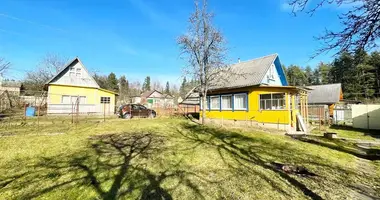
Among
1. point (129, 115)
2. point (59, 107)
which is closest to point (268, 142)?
point (129, 115)

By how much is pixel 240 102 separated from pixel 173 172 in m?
11.6

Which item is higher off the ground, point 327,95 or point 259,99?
point 327,95

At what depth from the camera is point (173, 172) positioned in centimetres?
477

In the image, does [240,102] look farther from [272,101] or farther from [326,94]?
[326,94]

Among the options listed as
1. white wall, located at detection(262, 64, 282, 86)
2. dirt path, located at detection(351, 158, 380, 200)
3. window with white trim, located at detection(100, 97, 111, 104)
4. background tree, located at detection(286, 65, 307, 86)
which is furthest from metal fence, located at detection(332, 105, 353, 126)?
background tree, located at detection(286, 65, 307, 86)

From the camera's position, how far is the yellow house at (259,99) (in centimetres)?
1296

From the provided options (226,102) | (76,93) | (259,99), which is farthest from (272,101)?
(76,93)

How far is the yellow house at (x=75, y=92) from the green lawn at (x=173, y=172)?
13.8 metres

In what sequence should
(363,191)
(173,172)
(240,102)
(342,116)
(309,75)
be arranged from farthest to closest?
(309,75), (342,116), (240,102), (173,172), (363,191)

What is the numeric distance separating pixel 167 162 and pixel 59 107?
19.6m

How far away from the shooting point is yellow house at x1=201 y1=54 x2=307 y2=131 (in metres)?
13.0

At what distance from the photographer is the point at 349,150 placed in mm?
7953

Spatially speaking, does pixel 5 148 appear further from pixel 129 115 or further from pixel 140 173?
pixel 129 115

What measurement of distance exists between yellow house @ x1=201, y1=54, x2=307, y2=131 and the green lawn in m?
5.64
